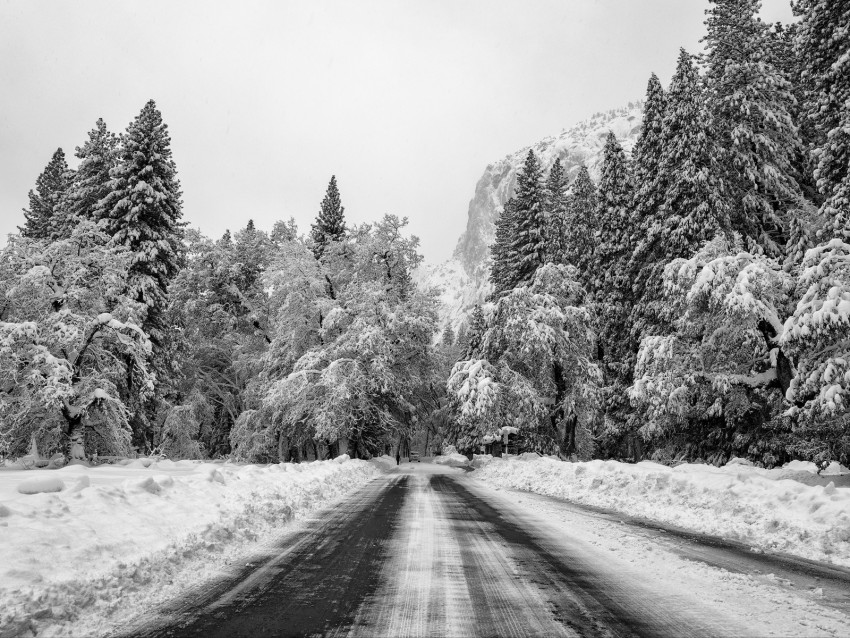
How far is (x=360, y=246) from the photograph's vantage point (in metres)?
29.7

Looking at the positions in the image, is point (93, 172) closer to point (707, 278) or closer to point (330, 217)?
point (330, 217)

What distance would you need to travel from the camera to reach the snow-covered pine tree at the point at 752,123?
19938mm

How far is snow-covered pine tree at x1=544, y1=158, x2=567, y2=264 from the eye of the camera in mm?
29094

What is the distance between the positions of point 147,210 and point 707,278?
24395mm

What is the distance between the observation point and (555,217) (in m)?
30.3

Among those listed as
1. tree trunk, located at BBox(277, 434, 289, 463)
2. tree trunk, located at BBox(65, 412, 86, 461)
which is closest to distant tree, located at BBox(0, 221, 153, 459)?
tree trunk, located at BBox(65, 412, 86, 461)

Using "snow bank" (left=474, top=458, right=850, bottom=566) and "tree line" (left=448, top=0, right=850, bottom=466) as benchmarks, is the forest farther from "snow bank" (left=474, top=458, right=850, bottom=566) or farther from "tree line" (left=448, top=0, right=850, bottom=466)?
"snow bank" (left=474, top=458, right=850, bottom=566)

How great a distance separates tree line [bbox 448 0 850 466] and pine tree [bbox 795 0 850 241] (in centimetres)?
6

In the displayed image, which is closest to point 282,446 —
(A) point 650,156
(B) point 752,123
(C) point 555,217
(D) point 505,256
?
(D) point 505,256

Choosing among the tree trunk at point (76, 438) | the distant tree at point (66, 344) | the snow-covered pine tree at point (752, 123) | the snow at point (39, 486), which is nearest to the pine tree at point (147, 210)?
the distant tree at point (66, 344)

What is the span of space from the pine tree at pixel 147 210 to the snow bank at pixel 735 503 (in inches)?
789

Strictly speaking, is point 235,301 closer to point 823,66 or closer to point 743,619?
point 823,66

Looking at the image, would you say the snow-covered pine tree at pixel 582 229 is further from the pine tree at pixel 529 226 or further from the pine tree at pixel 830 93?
the pine tree at pixel 830 93

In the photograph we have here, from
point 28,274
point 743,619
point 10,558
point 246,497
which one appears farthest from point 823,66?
point 28,274
